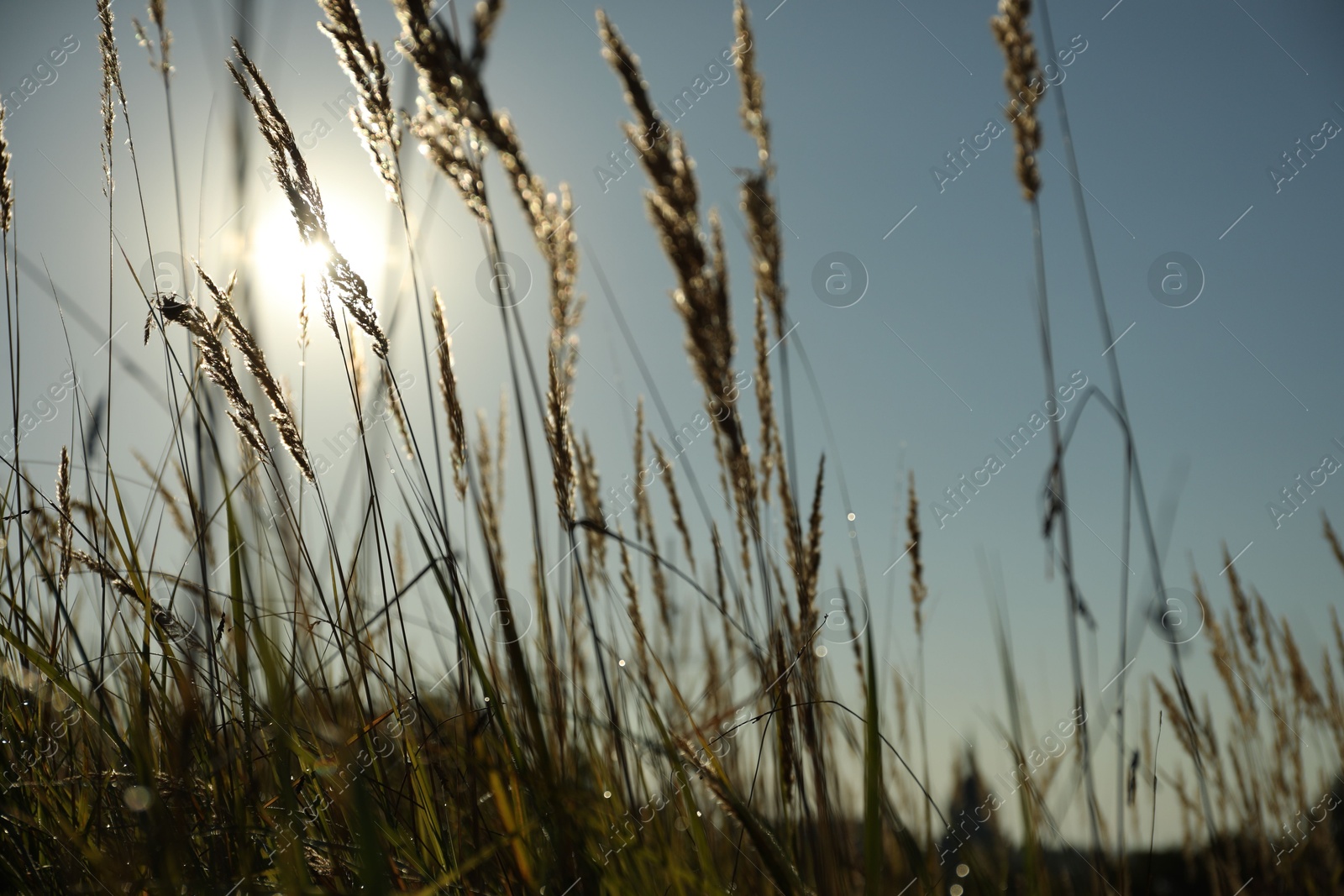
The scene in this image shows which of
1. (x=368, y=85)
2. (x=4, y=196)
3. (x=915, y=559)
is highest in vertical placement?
(x=4, y=196)

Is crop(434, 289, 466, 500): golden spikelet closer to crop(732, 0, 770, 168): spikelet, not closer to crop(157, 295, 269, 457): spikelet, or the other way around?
crop(157, 295, 269, 457): spikelet

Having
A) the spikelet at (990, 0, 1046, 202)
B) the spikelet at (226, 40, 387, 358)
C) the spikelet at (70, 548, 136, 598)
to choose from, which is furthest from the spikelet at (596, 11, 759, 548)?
the spikelet at (70, 548, 136, 598)

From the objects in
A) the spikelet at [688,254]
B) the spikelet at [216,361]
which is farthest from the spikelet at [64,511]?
the spikelet at [688,254]

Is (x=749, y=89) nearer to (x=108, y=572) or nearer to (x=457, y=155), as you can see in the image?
(x=457, y=155)

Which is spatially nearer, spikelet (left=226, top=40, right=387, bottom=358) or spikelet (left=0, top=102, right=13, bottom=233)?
spikelet (left=226, top=40, right=387, bottom=358)

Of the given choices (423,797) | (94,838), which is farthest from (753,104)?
(94,838)

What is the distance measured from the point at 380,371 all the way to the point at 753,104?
3.67 ft

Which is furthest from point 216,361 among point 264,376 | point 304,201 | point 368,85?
point 368,85

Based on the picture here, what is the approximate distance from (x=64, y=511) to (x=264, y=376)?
2.00ft

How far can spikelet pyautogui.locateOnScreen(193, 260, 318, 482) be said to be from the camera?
122cm

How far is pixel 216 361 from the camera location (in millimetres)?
1273

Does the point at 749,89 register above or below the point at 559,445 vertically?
above

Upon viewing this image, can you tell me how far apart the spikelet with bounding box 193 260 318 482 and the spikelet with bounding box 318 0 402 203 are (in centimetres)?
32

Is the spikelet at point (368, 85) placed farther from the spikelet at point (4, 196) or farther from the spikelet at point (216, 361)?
the spikelet at point (4, 196)
